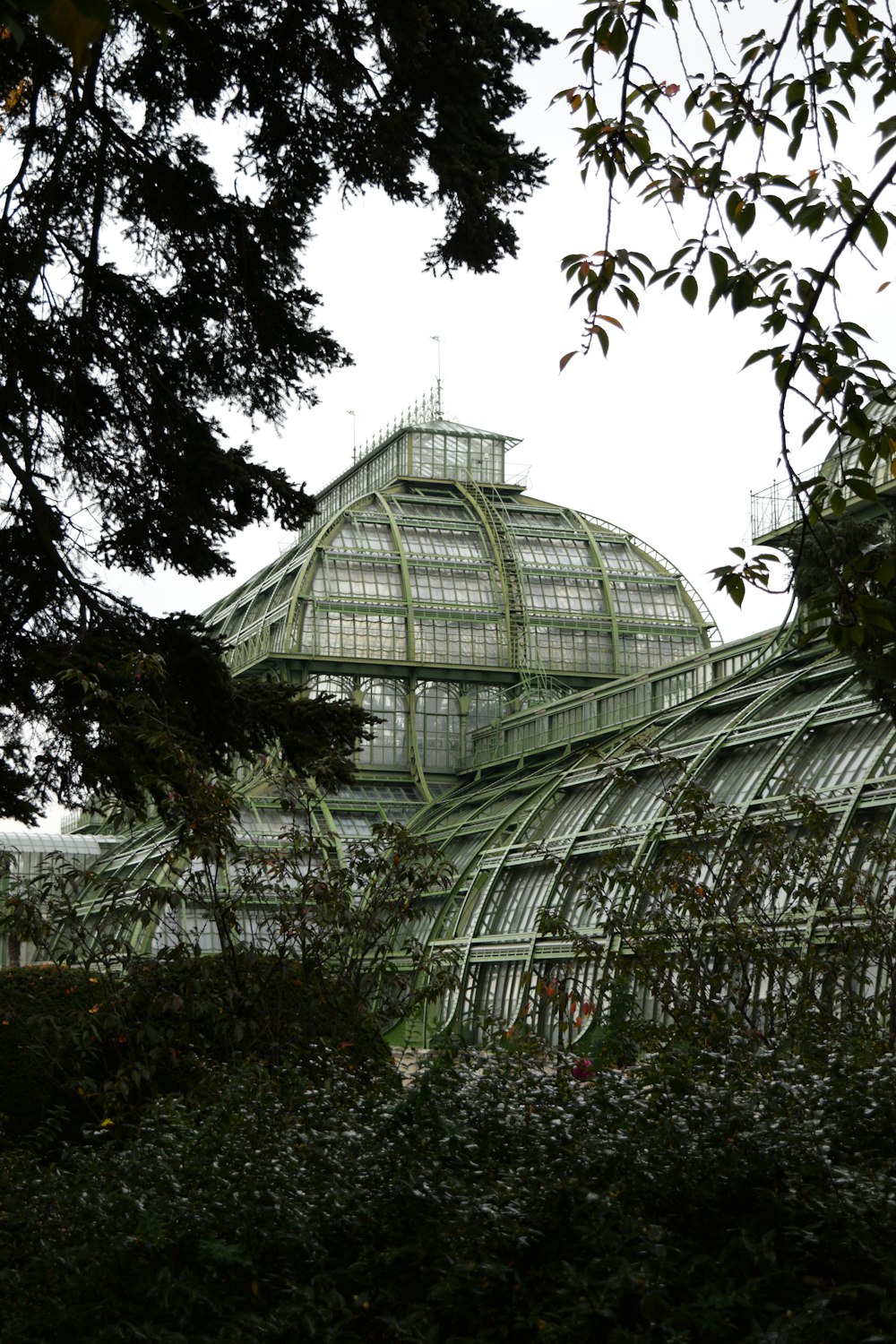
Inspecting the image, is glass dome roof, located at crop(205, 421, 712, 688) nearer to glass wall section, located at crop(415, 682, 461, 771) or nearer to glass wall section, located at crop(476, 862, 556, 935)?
glass wall section, located at crop(415, 682, 461, 771)

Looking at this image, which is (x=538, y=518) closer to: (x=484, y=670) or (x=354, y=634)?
(x=484, y=670)

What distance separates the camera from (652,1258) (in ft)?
21.5

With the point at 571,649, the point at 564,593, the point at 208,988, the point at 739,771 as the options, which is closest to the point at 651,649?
the point at 571,649

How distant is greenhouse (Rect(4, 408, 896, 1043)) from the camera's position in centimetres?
2683

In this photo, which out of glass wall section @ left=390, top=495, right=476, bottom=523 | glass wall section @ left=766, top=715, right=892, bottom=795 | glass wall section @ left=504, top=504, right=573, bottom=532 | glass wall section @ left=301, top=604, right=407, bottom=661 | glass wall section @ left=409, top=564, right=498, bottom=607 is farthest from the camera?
glass wall section @ left=504, top=504, right=573, bottom=532

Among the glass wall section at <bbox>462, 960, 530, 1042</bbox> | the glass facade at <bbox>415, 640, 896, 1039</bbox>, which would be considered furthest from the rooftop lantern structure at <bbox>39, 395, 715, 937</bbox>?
the glass wall section at <bbox>462, 960, 530, 1042</bbox>

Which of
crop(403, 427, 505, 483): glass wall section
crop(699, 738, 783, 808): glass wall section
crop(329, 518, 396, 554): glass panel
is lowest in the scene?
crop(699, 738, 783, 808): glass wall section

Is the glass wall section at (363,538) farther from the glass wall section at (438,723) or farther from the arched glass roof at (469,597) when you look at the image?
the glass wall section at (438,723)

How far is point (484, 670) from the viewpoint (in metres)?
39.8

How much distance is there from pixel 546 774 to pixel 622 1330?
26.6 m

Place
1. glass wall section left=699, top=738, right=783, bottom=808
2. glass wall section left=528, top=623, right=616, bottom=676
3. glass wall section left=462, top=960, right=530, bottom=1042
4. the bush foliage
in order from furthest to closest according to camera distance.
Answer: glass wall section left=528, top=623, right=616, bottom=676, glass wall section left=462, top=960, right=530, bottom=1042, glass wall section left=699, top=738, right=783, bottom=808, the bush foliage

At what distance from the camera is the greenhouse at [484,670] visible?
2683 centimetres

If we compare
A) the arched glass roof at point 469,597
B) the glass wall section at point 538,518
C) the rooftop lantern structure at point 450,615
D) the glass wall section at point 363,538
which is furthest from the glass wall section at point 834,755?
the glass wall section at point 538,518

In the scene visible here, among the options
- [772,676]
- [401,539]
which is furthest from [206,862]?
[401,539]
